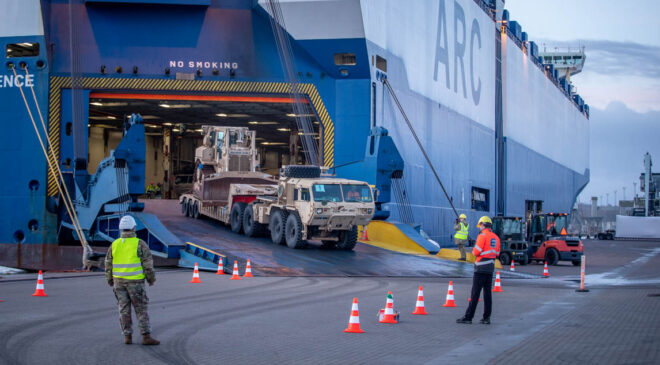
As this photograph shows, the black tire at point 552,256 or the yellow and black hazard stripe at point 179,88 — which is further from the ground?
the yellow and black hazard stripe at point 179,88

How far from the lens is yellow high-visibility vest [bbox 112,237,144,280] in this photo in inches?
362

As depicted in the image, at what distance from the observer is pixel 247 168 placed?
2923 centimetres

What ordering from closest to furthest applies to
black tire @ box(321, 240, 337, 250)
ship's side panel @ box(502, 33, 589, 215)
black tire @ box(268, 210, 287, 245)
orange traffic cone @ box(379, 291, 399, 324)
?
orange traffic cone @ box(379, 291, 399, 324)
black tire @ box(268, 210, 287, 245)
black tire @ box(321, 240, 337, 250)
ship's side panel @ box(502, 33, 589, 215)

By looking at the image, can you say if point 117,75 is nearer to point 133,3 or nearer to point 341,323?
point 133,3

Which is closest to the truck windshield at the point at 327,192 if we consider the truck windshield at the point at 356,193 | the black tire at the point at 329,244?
the truck windshield at the point at 356,193

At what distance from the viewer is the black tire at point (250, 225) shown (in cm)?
2520

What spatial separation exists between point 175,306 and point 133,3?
18.4 m

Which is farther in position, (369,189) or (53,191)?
(53,191)

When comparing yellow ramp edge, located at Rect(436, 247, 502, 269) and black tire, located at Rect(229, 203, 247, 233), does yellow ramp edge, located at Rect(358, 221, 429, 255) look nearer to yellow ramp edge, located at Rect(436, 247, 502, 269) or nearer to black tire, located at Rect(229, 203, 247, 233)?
yellow ramp edge, located at Rect(436, 247, 502, 269)

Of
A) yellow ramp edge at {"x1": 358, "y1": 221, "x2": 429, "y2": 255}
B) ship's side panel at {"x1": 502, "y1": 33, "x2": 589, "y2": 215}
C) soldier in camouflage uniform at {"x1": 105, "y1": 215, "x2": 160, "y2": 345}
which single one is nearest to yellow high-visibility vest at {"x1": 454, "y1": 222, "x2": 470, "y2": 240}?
yellow ramp edge at {"x1": 358, "y1": 221, "x2": 429, "y2": 255}

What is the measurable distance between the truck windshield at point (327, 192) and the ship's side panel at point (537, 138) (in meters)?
33.4

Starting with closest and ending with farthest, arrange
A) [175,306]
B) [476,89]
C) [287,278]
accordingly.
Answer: [175,306] → [287,278] → [476,89]

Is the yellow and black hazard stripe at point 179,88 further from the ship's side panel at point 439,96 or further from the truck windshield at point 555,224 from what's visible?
the truck windshield at point 555,224

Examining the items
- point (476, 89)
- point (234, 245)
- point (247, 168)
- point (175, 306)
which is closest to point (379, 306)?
point (175, 306)
